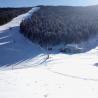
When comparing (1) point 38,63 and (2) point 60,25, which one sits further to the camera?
(2) point 60,25

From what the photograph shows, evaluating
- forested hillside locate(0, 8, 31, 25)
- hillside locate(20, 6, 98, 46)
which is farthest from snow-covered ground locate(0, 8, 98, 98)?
hillside locate(20, 6, 98, 46)

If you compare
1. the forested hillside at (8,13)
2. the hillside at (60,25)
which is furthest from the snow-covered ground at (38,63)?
the hillside at (60,25)

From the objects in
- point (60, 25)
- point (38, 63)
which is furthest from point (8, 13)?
point (38, 63)

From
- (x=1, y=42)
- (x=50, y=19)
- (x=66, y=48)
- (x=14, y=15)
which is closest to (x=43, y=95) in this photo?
(x=66, y=48)

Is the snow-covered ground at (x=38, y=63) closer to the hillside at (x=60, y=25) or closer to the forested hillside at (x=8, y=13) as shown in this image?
the forested hillside at (x=8, y=13)

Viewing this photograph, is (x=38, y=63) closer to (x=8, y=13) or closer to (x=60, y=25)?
(x=60, y=25)

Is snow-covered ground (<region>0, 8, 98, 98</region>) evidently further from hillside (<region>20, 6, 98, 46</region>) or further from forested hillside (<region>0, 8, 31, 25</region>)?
hillside (<region>20, 6, 98, 46</region>)

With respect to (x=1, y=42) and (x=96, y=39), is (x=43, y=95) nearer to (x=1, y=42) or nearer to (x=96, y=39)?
(x=1, y=42)

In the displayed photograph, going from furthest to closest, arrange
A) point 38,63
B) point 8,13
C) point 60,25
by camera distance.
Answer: point 8,13 → point 60,25 → point 38,63

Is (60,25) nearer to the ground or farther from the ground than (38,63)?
farther from the ground
